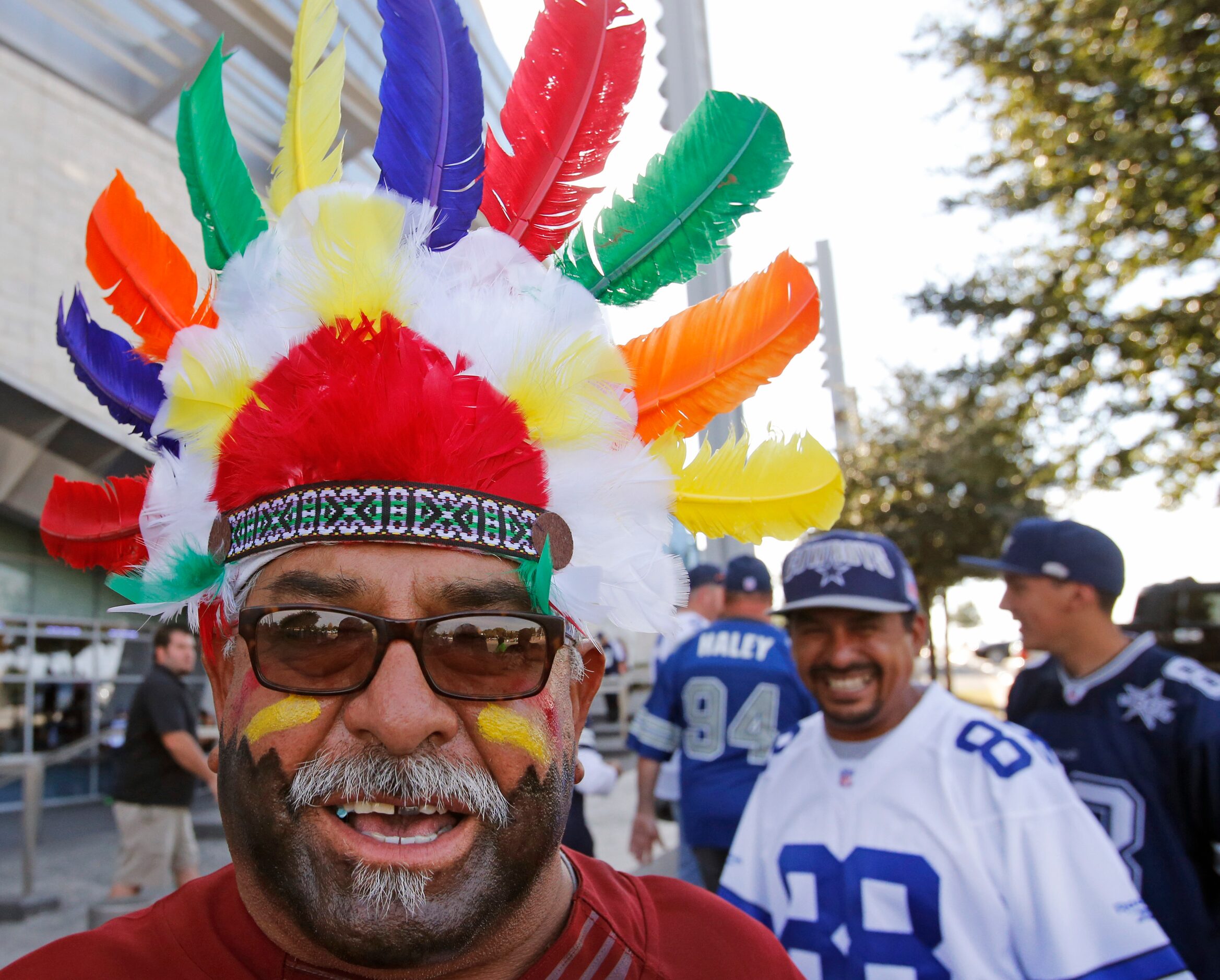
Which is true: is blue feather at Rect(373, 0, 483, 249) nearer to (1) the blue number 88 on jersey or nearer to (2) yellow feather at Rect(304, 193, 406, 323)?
(2) yellow feather at Rect(304, 193, 406, 323)

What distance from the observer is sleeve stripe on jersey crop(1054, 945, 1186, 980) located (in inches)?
76.7

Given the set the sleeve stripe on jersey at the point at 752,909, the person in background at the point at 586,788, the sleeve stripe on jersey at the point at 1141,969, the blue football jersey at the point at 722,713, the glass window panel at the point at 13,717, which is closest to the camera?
the sleeve stripe on jersey at the point at 1141,969

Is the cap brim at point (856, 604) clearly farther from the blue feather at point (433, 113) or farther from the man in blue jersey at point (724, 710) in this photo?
the blue feather at point (433, 113)

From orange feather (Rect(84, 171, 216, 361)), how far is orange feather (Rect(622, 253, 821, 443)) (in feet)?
2.55

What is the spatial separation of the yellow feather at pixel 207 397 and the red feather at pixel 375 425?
0.03 m

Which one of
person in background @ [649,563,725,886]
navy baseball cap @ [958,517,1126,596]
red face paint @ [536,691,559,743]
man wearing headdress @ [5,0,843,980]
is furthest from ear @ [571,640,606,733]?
A: person in background @ [649,563,725,886]

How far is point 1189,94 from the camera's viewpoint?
873 centimetres

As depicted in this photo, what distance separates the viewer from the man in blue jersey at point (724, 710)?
14.0 ft

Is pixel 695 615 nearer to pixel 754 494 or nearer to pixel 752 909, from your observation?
pixel 752 909

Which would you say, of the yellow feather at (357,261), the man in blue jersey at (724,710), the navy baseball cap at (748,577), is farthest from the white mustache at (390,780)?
the navy baseball cap at (748,577)

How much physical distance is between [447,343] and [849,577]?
168 centimetres

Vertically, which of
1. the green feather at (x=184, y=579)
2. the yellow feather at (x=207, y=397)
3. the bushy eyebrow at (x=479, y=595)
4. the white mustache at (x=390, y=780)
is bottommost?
the white mustache at (x=390, y=780)

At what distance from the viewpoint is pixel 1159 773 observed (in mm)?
2932

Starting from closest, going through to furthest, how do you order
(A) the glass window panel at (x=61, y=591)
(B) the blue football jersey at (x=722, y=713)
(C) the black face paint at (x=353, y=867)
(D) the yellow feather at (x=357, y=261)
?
(C) the black face paint at (x=353, y=867) → (D) the yellow feather at (x=357, y=261) → (B) the blue football jersey at (x=722, y=713) → (A) the glass window panel at (x=61, y=591)
